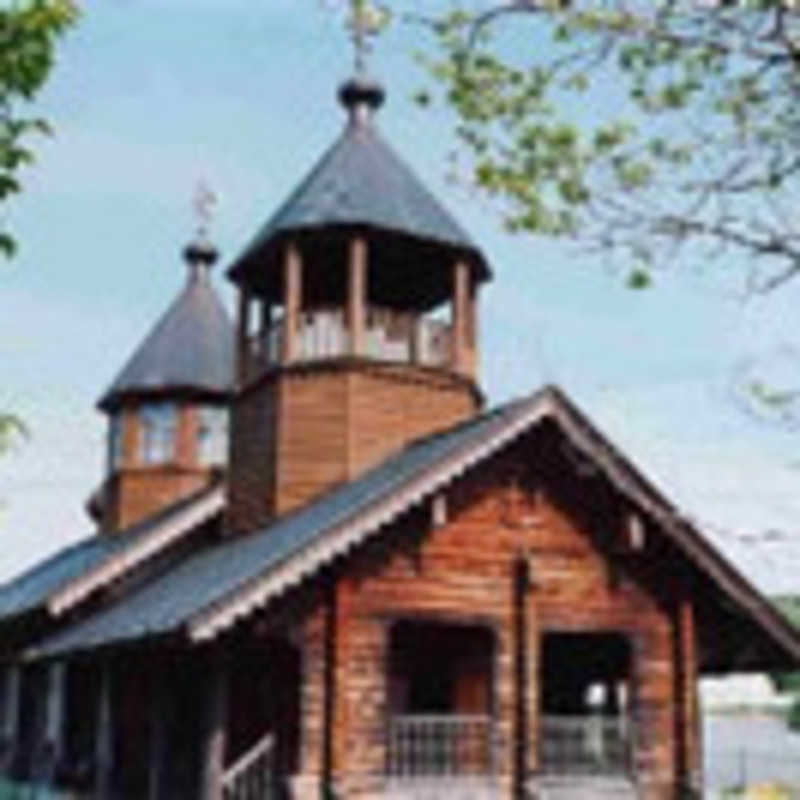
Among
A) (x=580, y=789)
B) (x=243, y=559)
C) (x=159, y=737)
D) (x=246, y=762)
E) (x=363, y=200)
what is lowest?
(x=580, y=789)

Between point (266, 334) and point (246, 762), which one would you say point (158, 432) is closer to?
point (266, 334)

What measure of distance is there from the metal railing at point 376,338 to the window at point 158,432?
7.80 metres

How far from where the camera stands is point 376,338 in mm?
22531

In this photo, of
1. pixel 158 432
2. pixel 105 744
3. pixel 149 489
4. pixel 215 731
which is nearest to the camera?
pixel 215 731

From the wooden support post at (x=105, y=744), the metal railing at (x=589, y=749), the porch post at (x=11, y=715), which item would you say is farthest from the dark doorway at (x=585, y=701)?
the porch post at (x=11, y=715)

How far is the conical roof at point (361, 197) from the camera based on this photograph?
22906 millimetres

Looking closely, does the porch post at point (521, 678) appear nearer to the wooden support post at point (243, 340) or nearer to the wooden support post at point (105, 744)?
the wooden support post at point (105, 744)

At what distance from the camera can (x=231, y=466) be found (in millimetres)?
24297

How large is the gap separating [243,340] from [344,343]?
8.07ft

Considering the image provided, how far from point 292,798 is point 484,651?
4315 millimetres

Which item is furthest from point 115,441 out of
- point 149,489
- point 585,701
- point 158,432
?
point 585,701

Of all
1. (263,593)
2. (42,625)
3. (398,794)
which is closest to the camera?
(263,593)

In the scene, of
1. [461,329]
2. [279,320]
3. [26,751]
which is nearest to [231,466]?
[279,320]

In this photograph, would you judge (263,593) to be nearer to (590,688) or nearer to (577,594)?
(577,594)
